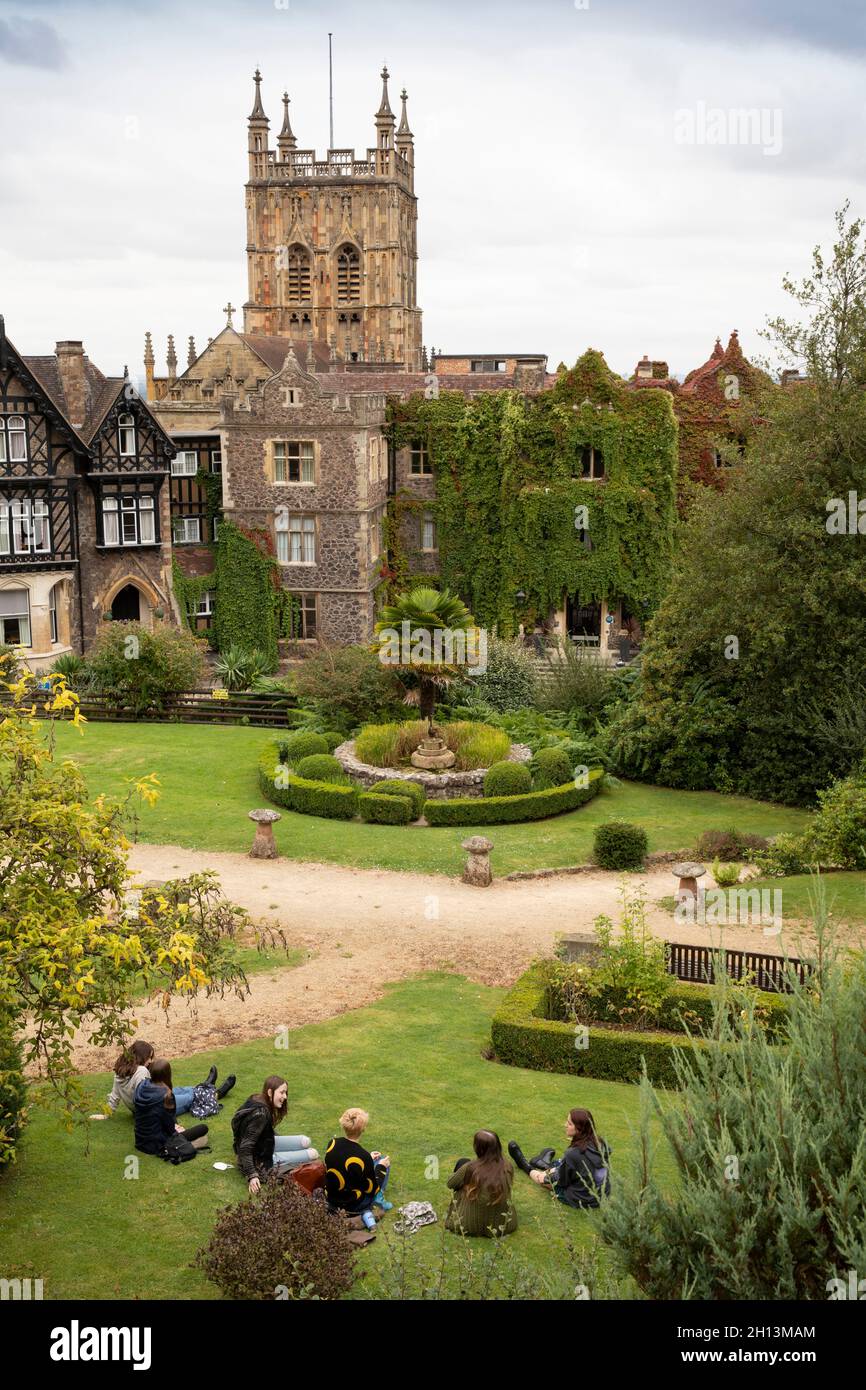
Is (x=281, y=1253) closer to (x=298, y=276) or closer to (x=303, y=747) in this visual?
(x=303, y=747)

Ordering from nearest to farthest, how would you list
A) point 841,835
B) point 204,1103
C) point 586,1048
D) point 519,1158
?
1. point 519,1158
2. point 204,1103
3. point 586,1048
4. point 841,835

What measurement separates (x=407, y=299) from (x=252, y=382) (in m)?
27.1

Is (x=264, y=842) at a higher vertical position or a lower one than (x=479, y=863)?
higher

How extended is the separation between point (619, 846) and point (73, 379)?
27.9 meters

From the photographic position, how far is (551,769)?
105ft

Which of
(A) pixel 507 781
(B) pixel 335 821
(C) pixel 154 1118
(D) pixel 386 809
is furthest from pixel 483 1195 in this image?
(A) pixel 507 781

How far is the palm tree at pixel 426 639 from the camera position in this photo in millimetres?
33062

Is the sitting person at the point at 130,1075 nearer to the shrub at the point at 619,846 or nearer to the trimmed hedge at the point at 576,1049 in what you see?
the trimmed hedge at the point at 576,1049

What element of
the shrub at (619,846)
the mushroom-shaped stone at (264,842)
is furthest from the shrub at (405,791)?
the shrub at (619,846)

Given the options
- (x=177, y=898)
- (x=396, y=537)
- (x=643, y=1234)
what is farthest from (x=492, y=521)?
(x=643, y=1234)

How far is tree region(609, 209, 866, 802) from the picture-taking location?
101 feet

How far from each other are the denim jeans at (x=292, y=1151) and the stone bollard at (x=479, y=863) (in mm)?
12187

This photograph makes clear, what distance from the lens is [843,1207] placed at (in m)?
8.48
